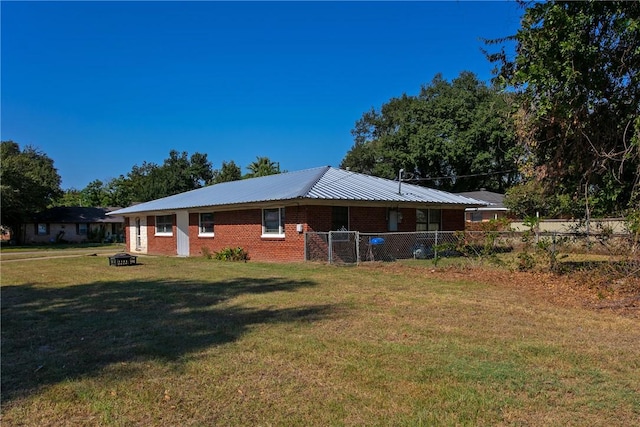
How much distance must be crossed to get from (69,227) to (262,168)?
21.5 metres

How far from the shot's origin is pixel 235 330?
655 centimetres

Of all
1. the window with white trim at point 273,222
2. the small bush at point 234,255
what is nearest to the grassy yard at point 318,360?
the window with white trim at point 273,222

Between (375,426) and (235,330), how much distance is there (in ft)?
11.1

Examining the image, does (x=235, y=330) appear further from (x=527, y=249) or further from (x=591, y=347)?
(x=527, y=249)

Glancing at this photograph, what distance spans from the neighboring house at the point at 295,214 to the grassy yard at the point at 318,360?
811cm

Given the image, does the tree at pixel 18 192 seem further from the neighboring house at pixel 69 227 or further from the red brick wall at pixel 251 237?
the red brick wall at pixel 251 237

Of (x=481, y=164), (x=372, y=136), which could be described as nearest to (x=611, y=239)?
(x=481, y=164)

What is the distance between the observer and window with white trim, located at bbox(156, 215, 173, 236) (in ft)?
83.4

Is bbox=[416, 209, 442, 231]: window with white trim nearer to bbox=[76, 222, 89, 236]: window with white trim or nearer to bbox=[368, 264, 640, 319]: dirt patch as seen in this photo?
bbox=[368, 264, 640, 319]: dirt patch

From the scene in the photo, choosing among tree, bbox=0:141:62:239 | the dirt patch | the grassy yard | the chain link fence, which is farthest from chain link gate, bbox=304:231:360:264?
tree, bbox=0:141:62:239

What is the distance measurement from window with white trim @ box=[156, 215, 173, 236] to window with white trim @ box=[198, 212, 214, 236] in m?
3.24

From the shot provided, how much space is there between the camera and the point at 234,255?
763 inches

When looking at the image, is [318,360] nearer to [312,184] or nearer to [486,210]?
[312,184]

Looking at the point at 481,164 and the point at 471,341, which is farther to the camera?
the point at 481,164
